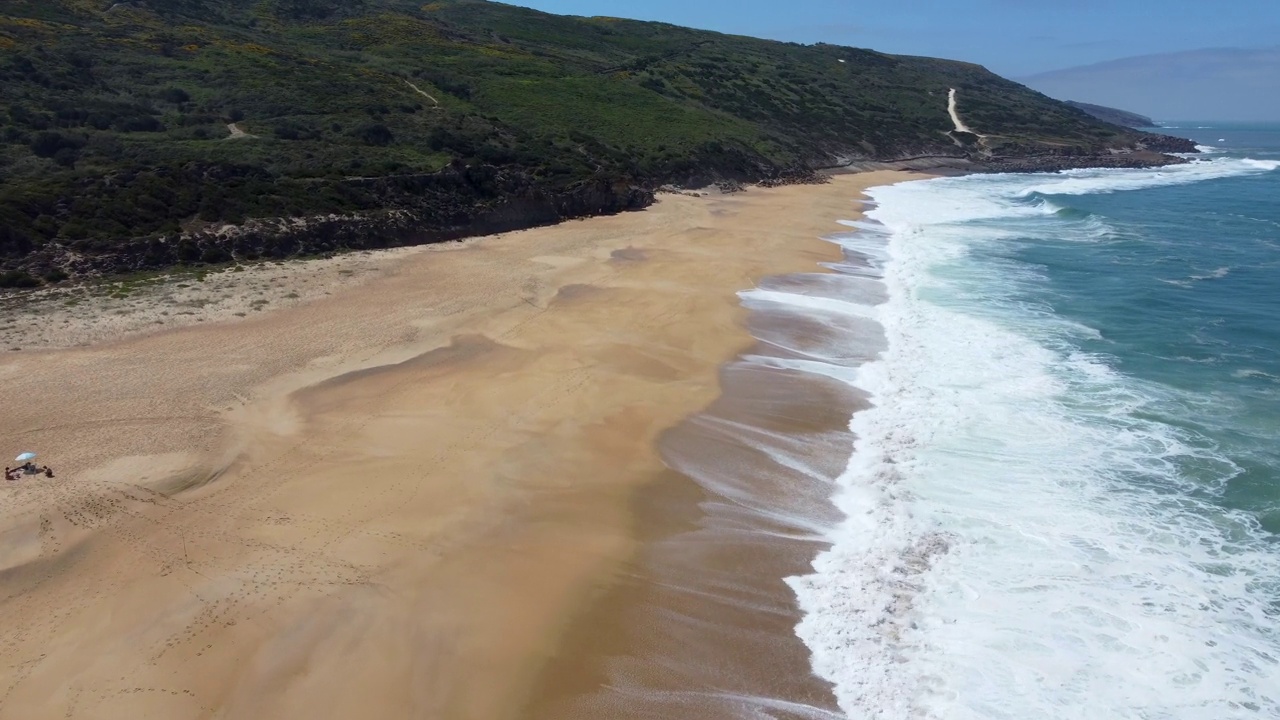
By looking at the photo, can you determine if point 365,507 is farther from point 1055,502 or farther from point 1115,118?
point 1115,118

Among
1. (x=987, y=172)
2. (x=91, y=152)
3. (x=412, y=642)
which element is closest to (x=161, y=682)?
(x=412, y=642)

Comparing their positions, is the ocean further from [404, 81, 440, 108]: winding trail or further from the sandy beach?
[404, 81, 440, 108]: winding trail

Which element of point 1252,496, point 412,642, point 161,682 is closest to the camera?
point 161,682

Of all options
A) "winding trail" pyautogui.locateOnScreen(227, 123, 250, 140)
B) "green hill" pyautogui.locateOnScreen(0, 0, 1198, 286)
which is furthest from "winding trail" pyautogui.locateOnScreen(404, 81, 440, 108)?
"winding trail" pyautogui.locateOnScreen(227, 123, 250, 140)

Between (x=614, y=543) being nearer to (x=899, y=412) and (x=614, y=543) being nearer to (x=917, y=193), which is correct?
(x=899, y=412)

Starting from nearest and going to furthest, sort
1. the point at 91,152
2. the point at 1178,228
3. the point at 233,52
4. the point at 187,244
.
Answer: the point at 187,244
the point at 91,152
the point at 1178,228
the point at 233,52

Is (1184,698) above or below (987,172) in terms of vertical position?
below

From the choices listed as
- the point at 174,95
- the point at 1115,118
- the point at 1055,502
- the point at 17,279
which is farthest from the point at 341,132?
the point at 1115,118
